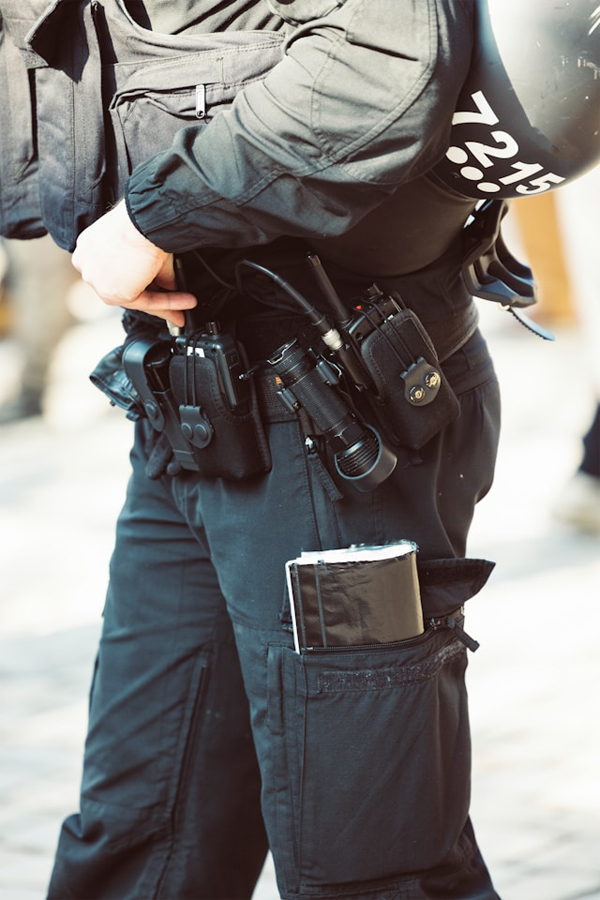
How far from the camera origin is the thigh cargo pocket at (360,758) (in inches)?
61.1

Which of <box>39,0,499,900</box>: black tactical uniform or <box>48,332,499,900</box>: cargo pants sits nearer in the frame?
<box>39,0,499,900</box>: black tactical uniform

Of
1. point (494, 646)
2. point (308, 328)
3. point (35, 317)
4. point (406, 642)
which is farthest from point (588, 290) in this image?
point (35, 317)

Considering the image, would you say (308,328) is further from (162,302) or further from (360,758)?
(360,758)

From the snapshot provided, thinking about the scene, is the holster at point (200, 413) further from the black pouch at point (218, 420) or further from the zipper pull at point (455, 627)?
the zipper pull at point (455, 627)

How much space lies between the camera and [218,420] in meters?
1.62

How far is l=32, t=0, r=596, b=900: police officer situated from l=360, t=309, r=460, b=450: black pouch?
0.15 ft

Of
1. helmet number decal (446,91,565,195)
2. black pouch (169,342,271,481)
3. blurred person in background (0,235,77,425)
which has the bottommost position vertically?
blurred person in background (0,235,77,425)

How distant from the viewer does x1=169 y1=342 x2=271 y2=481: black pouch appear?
1616 mm

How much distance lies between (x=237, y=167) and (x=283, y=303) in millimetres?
224

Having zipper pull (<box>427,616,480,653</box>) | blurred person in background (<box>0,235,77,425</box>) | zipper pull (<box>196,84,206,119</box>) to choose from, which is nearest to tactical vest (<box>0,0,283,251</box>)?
zipper pull (<box>196,84,206,119</box>)

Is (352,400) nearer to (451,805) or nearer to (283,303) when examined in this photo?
(283,303)

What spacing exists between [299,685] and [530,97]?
767mm

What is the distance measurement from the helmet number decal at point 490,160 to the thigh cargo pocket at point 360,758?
0.57m

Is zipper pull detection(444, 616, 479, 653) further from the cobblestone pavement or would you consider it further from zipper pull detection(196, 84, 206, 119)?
the cobblestone pavement
